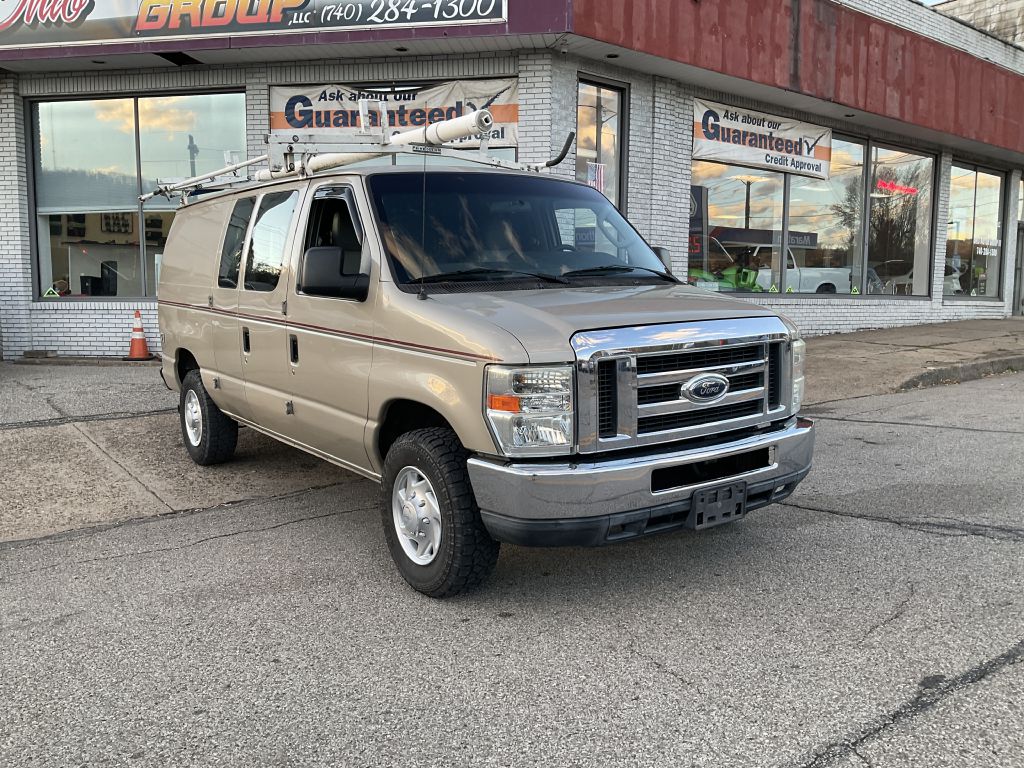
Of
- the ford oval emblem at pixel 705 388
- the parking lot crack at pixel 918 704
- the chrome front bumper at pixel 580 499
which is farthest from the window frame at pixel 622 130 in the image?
the parking lot crack at pixel 918 704

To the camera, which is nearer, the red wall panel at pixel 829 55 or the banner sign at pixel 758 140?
the red wall panel at pixel 829 55

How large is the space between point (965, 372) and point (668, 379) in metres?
9.36

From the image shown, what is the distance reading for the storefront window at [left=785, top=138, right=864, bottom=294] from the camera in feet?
50.6

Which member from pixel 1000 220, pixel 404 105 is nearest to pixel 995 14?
pixel 1000 220

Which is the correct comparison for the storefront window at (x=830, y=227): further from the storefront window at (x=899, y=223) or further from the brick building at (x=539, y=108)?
the storefront window at (x=899, y=223)

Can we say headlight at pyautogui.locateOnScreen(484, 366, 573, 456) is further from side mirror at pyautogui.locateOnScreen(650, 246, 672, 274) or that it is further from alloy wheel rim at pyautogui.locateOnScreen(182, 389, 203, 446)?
alloy wheel rim at pyautogui.locateOnScreen(182, 389, 203, 446)

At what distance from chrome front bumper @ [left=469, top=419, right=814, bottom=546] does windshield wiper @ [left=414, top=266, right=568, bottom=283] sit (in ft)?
3.47

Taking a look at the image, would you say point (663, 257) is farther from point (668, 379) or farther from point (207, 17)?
point (207, 17)

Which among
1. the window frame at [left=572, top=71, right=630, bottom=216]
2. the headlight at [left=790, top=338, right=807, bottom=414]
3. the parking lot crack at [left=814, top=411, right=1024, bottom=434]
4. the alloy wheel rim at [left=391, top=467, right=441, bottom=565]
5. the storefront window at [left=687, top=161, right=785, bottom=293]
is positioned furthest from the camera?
the storefront window at [left=687, top=161, right=785, bottom=293]

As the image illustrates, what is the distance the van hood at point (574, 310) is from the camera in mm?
3580

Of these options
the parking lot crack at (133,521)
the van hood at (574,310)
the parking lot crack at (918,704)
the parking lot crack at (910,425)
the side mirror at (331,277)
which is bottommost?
the parking lot crack at (133,521)

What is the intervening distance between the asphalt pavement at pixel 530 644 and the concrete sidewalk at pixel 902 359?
4942mm

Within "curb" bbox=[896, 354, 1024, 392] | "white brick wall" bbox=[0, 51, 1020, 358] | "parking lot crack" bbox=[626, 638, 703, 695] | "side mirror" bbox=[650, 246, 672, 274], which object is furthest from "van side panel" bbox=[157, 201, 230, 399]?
"curb" bbox=[896, 354, 1024, 392]

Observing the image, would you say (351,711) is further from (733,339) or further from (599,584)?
(733,339)
